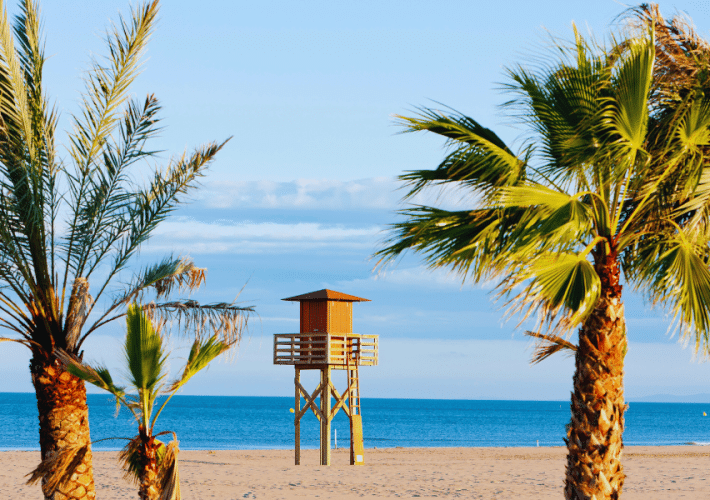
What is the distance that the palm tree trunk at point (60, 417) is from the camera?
31.9 feet

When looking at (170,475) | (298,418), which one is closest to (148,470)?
(170,475)

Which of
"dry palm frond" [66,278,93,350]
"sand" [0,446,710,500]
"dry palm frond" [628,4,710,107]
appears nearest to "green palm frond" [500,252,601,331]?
"dry palm frond" [628,4,710,107]

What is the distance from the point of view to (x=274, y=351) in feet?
76.8

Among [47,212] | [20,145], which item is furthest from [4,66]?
[47,212]

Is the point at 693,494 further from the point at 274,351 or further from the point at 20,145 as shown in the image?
the point at 20,145

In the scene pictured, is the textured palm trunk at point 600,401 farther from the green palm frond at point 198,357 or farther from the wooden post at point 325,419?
the wooden post at point 325,419

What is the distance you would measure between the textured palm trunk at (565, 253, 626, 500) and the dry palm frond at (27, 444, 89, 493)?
6094 mm

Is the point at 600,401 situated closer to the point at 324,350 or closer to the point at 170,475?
the point at 170,475

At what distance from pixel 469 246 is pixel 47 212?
570cm

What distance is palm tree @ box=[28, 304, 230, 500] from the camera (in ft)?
28.1

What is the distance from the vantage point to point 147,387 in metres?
8.88

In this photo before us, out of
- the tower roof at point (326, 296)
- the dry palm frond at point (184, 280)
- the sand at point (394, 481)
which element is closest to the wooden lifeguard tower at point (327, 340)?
the tower roof at point (326, 296)

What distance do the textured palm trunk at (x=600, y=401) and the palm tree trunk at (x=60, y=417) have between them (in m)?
6.00

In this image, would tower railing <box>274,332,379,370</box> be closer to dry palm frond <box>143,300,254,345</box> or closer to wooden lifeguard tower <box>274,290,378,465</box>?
wooden lifeguard tower <box>274,290,378,465</box>
